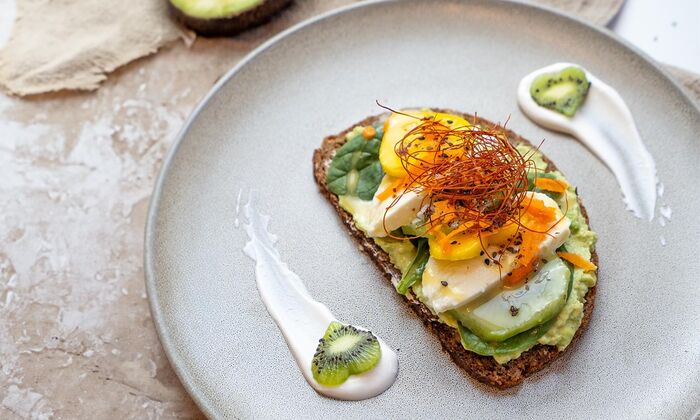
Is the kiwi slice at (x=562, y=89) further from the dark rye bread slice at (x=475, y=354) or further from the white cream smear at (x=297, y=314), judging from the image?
the white cream smear at (x=297, y=314)

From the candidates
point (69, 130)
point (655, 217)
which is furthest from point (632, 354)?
point (69, 130)

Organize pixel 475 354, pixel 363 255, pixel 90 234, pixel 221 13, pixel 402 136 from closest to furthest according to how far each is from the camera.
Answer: pixel 475 354, pixel 402 136, pixel 363 255, pixel 90 234, pixel 221 13

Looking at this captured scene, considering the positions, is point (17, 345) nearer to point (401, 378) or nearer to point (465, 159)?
point (401, 378)

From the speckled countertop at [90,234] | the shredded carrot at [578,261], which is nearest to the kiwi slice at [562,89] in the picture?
the shredded carrot at [578,261]

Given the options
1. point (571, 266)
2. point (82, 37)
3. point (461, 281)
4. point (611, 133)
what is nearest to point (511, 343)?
point (461, 281)

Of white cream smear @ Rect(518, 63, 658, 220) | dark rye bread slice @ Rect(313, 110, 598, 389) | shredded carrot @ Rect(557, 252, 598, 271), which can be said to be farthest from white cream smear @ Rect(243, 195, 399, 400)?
white cream smear @ Rect(518, 63, 658, 220)

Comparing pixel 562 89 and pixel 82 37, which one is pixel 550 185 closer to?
pixel 562 89

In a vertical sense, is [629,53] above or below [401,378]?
above
